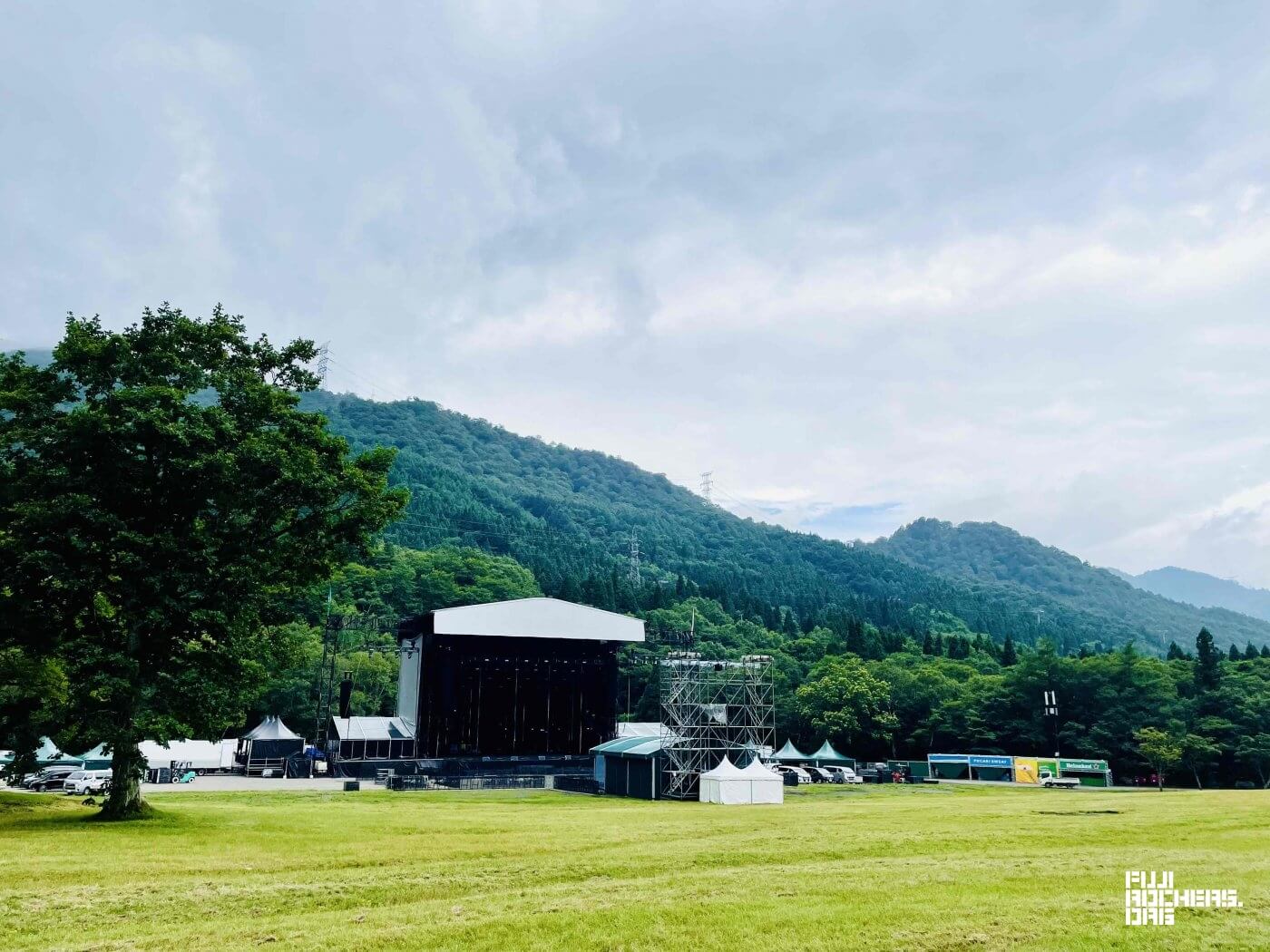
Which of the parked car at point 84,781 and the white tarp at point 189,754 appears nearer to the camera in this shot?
the parked car at point 84,781

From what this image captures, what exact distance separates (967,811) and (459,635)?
33.2 metres

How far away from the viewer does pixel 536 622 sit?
52.2m

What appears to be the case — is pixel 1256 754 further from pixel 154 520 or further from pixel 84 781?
pixel 84 781

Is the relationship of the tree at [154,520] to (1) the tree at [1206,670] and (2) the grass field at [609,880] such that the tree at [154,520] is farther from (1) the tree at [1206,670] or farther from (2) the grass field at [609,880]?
(1) the tree at [1206,670]

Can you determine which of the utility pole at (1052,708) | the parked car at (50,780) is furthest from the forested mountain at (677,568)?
the parked car at (50,780)

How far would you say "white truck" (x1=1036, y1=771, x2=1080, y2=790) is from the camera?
48.0 meters

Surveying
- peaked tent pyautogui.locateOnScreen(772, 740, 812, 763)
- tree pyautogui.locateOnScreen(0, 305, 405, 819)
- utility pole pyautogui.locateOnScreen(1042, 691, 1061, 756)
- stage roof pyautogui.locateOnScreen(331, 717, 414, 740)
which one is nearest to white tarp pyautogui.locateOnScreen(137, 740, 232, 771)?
stage roof pyautogui.locateOnScreen(331, 717, 414, 740)

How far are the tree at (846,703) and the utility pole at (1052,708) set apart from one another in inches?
388

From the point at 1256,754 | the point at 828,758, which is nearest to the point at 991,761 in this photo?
the point at 828,758

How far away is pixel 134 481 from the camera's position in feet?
61.3

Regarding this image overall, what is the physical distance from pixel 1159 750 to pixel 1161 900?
46.6m

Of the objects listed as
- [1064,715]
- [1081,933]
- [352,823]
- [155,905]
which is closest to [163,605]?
[352,823]

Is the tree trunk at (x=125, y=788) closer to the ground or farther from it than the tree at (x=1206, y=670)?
closer to the ground

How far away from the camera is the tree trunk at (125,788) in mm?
18703
